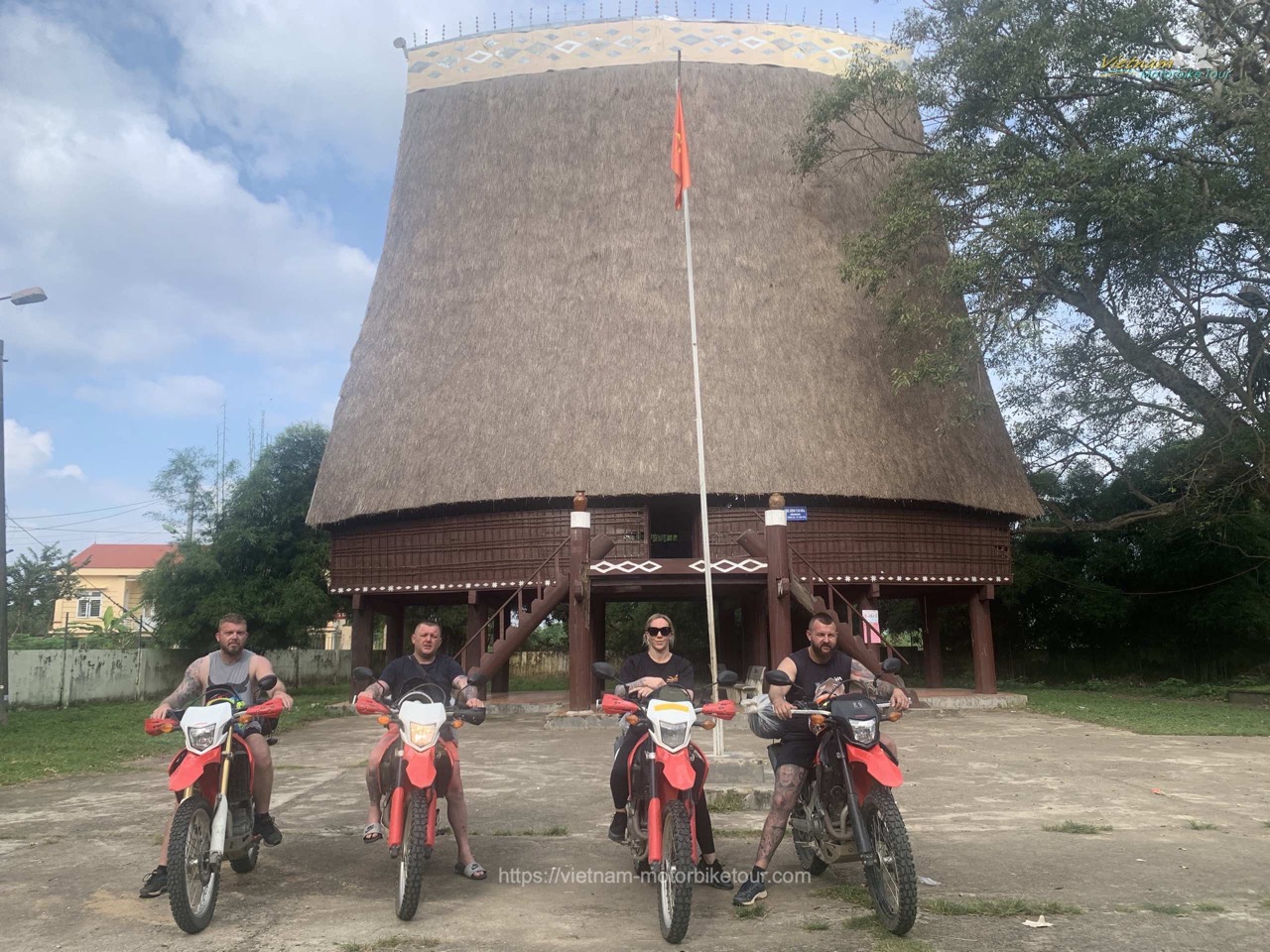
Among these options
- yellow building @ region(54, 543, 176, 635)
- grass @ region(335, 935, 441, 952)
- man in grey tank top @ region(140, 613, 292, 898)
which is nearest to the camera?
grass @ region(335, 935, 441, 952)

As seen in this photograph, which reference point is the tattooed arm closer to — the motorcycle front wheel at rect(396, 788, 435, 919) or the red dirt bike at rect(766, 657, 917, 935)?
the motorcycle front wheel at rect(396, 788, 435, 919)

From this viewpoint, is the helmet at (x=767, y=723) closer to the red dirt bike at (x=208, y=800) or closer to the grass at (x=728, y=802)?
the grass at (x=728, y=802)

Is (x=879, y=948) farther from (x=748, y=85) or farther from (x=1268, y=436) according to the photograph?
(x=748, y=85)

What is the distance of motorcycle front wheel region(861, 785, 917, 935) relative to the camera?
3.91 metres

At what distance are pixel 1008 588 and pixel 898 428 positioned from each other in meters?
9.32

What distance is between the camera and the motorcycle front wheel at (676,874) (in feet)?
13.0

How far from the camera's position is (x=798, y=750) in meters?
4.86

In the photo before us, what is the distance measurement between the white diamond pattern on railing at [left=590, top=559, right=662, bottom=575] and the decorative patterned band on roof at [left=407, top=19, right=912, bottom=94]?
10750mm

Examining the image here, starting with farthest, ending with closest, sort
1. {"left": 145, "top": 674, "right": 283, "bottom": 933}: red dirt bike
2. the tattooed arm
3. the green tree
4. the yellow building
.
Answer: the yellow building < the green tree < the tattooed arm < {"left": 145, "top": 674, "right": 283, "bottom": 933}: red dirt bike

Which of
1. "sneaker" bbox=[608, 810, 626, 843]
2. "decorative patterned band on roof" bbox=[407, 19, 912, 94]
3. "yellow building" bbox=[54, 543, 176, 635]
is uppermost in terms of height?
"decorative patterned band on roof" bbox=[407, 19, 912, 94]

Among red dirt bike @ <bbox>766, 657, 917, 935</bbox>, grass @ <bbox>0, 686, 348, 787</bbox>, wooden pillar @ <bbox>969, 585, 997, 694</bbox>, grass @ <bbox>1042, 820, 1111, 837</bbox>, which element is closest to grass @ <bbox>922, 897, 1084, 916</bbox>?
red dirt bike @ <bbox>766, 657, 917, 935</bbox>

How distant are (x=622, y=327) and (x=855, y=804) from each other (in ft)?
A: 45.2

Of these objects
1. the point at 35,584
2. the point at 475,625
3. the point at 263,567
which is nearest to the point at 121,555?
the point at 35,584

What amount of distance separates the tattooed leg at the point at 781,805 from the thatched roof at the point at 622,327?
438 inches
